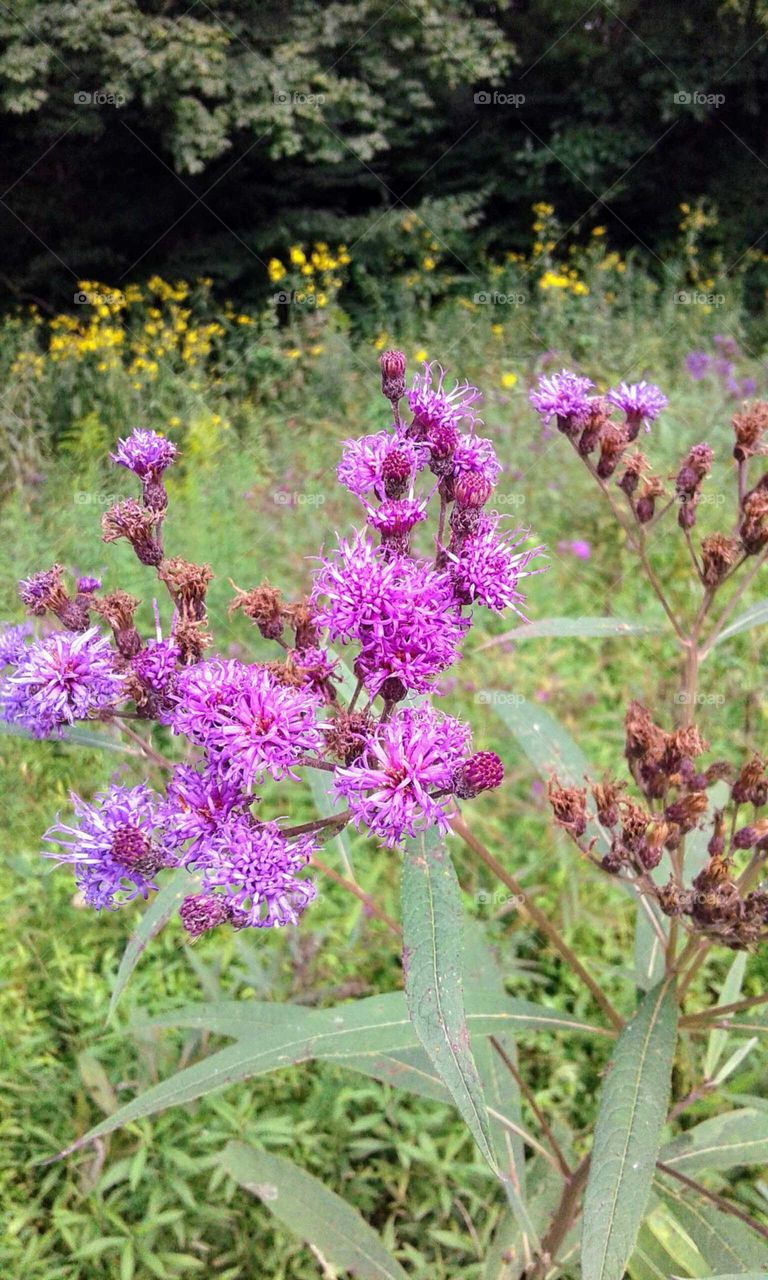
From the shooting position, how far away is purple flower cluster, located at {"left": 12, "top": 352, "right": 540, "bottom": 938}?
992 mm

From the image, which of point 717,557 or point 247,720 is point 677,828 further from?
point 247,720

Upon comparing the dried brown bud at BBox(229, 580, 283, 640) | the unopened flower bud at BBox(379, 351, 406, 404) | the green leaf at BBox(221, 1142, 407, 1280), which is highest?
the unopened flower bud at BBox(379, 351, 406, 404)

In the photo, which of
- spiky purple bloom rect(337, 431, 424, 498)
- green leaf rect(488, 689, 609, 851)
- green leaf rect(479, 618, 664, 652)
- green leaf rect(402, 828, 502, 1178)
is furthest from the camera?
green leaf rect(488, 689, 609, 851)

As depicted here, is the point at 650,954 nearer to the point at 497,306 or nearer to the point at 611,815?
the point at 611,815

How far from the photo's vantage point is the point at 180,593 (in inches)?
46.5

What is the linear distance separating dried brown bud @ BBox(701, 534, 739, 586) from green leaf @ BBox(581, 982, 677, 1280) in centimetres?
69

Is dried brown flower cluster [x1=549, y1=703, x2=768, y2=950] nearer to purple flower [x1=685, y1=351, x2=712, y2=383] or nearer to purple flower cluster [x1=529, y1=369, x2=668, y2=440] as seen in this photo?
purple flower cluster [x1=529, y1=369, x2=668, y2=440]

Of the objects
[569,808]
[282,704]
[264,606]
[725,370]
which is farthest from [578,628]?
[725,370]

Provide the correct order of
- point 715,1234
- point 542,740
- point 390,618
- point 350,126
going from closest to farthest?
point 390,618
point 715,1234
point 542,740
point 350,126

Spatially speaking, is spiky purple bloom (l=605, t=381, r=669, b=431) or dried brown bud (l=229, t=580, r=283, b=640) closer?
dried brown bud (l=229, t=580, r=283, b=640)

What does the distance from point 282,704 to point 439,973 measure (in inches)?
12.5

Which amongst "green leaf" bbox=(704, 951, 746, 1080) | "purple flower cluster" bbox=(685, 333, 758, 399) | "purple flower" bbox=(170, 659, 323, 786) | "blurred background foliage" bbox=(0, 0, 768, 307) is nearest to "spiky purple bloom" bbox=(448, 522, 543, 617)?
"purple flower" bbox=(170, 659, 323, 786)

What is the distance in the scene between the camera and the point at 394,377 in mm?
1415

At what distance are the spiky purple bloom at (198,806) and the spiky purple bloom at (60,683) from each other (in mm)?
164
